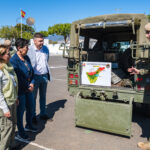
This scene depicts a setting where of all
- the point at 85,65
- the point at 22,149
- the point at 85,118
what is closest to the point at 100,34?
the point at 85,65

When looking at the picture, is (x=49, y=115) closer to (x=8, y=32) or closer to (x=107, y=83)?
(x=107, y=83)

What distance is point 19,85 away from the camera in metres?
3.69

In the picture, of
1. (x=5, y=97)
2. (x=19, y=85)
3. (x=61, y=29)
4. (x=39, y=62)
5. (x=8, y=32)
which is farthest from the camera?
(x=61, y=29)

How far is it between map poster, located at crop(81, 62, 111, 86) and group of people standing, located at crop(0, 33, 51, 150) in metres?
1.00

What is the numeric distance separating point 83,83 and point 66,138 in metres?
1.38

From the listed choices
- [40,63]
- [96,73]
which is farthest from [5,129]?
[96,73]

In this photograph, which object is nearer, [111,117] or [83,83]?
[111,117]

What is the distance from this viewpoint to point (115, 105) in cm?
398

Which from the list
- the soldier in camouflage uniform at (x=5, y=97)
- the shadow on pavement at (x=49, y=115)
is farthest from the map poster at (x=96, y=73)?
the soldier in camouflage uniform at (x=5, y=97)

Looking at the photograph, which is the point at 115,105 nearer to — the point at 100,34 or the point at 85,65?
the point at 85,65

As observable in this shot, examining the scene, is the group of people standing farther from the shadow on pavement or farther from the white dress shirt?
the shadow on pavement

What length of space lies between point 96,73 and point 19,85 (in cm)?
177

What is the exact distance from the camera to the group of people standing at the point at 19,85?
283 centimetres

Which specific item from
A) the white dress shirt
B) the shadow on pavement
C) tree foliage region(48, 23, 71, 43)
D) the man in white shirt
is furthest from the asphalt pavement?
tree foliage region(48, 23, 71, 43)
